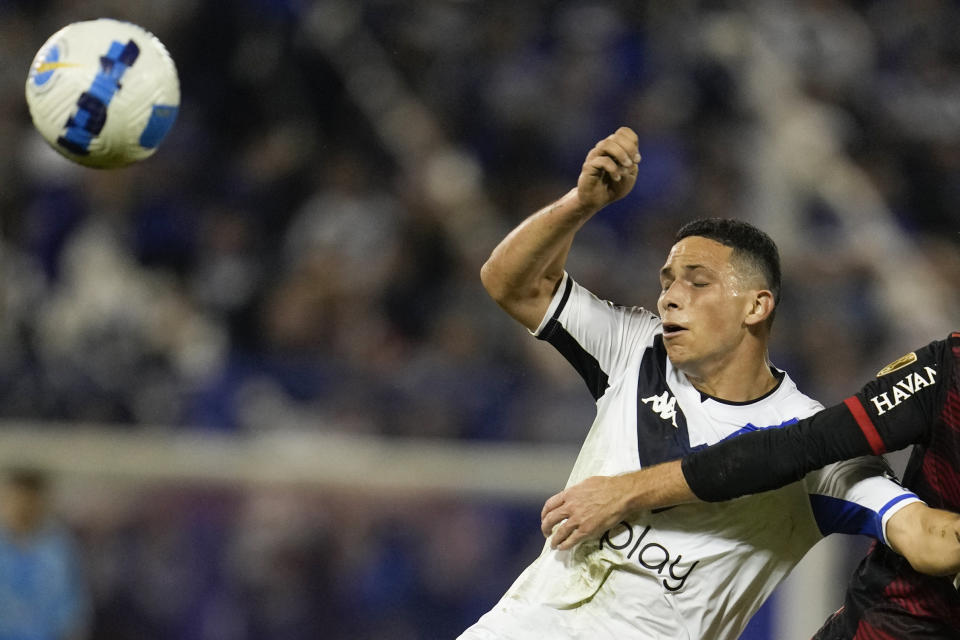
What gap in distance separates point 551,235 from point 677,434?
650 mm

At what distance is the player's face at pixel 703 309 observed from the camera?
3.57 metres

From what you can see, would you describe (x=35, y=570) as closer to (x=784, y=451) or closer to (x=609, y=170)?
(x=609, y=170)

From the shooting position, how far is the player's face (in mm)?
3568

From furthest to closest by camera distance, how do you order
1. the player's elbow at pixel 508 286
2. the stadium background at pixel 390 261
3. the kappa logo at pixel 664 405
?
the stadium background at pixel 390 261 < the player's elbow at pixel 508 286 < the kappa logo at pixel 664 405

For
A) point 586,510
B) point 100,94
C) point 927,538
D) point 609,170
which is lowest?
point 927,538

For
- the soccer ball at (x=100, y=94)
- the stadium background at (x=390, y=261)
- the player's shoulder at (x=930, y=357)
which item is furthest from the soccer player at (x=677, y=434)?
the stadium background at (x=390, y=261)

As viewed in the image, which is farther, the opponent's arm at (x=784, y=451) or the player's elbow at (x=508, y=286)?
the player's elbow at (x=508, y=286)

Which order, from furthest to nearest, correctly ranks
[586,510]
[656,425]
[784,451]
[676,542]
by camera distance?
1. [656,425]
2. [676,542]
3. [586,510]
4. [784,451]

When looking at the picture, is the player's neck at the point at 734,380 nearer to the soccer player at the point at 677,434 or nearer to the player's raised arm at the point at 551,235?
the soccer player at the point at 677,434

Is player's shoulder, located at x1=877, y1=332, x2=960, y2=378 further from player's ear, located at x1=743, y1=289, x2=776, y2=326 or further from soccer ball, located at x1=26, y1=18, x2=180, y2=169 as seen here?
soccer ball, located at x1=26, y1=18, x2=180, y2=169

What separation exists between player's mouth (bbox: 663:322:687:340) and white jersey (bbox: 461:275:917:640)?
0.17 m

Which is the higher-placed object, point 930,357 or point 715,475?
point 930,357

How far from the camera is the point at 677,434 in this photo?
11.7ft

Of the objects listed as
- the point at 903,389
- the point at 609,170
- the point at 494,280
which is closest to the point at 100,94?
the point at 494,280
